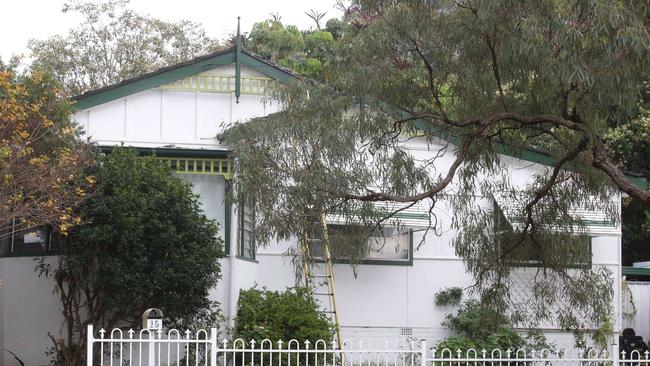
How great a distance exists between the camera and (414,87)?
12492 mm

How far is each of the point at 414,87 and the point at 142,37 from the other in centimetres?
2480

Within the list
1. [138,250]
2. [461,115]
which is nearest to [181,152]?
[138,250]

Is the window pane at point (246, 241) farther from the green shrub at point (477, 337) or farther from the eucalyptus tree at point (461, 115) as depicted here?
the eucalyptus tree at point (461, 115)

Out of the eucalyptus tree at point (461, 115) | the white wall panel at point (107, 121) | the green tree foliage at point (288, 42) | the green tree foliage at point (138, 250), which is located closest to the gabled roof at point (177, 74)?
the white wall panel at point (107, 121)

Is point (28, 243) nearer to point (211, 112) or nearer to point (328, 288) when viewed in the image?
point (211, 112)

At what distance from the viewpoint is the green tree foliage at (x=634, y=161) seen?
26.1 m

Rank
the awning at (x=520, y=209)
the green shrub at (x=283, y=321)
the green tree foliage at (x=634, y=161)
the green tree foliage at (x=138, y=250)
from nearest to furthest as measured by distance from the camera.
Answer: the awning at (x=520, y=209)
the green tree foliage at (x=138, y=250)
the green shrub at (x=283, y=321)
the green tree foliage at (x=634, y=161)

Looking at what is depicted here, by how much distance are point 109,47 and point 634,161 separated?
18643 mm

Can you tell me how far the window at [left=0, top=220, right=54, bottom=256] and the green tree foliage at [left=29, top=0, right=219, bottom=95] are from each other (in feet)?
60.9

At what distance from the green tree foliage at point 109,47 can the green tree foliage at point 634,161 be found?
1591cm

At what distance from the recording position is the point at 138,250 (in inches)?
566

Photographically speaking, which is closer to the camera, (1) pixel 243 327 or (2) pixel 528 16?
(2) pixel 528 16

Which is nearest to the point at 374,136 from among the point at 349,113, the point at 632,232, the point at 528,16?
the point at 349,113

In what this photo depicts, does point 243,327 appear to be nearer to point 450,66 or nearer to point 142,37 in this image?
point 450,66
